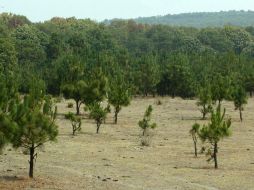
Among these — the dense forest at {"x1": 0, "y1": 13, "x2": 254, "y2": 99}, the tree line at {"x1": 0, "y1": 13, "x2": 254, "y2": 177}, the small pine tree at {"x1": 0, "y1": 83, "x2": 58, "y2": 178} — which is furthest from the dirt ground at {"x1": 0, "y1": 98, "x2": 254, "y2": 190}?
the dense forest at {"x1": 0, "y1": 13, "x2": 254, "y2": 99}

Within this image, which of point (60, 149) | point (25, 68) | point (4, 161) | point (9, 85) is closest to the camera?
point (4, 161)

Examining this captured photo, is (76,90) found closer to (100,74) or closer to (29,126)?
(100,74)

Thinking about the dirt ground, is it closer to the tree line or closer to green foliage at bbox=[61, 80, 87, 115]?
the tree line

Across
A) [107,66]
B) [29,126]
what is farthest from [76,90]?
[107,66]

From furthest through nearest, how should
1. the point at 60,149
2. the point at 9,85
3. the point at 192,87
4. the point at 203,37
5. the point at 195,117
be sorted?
the point at 203,37 < the point at 192,87 < the point at 195,117 < the point at 9,85 < the point at 60,149

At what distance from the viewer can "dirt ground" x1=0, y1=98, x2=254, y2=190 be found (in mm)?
31859

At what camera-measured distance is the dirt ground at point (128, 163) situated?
3186cm

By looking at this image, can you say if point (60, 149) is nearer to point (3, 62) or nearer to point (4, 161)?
point (4, 161)

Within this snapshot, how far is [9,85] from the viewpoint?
62438 millimetres

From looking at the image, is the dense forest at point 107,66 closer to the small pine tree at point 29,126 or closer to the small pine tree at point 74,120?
the small pine tree at point 74,120

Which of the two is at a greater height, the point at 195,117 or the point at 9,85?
the point at 9,85

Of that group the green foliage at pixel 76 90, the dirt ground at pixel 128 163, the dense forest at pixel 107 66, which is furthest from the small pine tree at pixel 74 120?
the dense forest at pixel 107 66

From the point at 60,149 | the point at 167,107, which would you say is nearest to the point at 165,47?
the point at 167,107

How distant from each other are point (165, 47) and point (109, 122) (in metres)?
123
